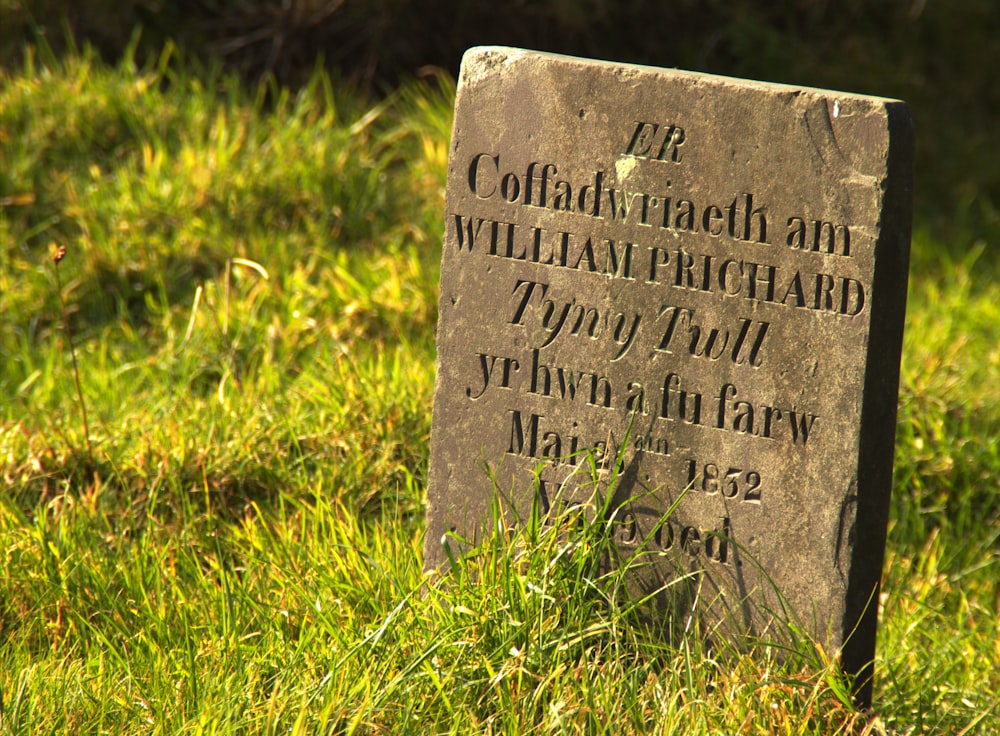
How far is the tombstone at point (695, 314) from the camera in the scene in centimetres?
233

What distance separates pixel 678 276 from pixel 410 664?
0.93 metres

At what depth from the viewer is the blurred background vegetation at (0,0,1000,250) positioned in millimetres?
5203

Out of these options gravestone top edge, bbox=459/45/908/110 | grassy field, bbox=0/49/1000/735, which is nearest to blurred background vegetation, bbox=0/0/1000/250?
grassy field, bbox=0/49/1000/735

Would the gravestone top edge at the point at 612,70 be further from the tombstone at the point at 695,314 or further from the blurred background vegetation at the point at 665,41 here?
the blurred background vegetation at the point at 665,41

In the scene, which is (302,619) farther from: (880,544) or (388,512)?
(880,544)

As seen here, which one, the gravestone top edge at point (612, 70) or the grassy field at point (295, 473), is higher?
the gravestone top edge at point (612, 70)

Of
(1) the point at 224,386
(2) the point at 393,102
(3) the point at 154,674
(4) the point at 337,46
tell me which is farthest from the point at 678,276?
(4) the point at 337,46

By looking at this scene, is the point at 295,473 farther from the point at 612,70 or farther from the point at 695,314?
the point at 612,70

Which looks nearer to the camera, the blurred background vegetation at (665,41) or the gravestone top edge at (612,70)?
A: the gravestone top edge at (612,70)

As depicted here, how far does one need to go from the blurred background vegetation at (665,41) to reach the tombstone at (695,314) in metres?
2.75

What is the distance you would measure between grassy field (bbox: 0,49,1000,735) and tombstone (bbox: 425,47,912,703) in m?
0.19

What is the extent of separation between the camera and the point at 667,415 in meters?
2.53

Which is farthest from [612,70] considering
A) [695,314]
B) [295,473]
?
[295,473]

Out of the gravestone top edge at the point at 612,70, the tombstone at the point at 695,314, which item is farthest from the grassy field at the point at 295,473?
the gravestone top edge at the point at 612,70
